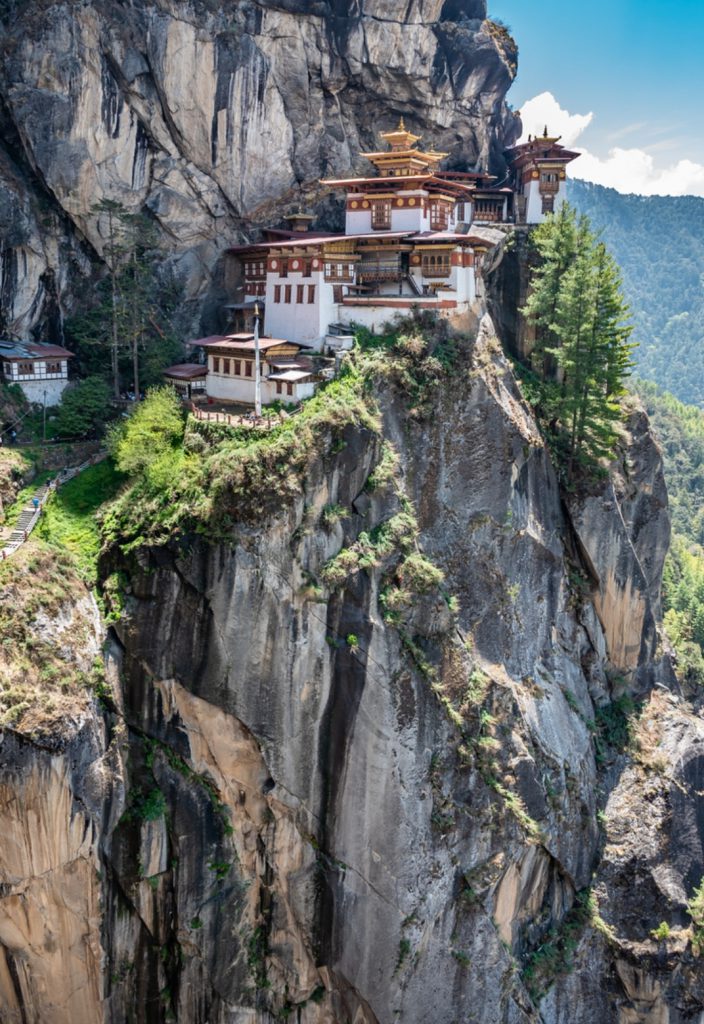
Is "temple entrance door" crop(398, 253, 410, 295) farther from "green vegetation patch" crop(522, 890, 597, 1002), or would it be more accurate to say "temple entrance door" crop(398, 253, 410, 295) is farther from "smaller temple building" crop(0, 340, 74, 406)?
"green vegetation patch" crop(522, 890, 597, 1002)

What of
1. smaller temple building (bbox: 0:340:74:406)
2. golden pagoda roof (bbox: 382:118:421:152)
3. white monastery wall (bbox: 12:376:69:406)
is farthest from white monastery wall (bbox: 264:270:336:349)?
white monastery wall (bbox: 12:376:69:406)

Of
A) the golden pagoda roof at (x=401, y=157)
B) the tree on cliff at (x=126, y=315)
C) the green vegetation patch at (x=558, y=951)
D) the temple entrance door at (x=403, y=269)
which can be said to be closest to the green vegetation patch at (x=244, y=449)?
the temple entrance door at (x=403, y=269)

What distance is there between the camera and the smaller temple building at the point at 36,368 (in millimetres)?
39625

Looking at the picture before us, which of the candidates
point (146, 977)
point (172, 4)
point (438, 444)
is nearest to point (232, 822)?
point (146, 977)

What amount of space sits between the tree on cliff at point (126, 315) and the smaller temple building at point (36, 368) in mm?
1689

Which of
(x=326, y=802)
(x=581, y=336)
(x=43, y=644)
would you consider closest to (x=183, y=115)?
(x=581, y=336)

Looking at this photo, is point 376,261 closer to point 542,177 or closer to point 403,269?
point 403,269

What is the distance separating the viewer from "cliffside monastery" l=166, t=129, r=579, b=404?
3872 centimetres

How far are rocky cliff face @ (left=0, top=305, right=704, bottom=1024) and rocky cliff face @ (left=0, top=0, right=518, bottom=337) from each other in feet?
57.4

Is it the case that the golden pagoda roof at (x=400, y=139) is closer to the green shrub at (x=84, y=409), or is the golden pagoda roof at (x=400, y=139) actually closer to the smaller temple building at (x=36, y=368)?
the green shrub at (x=84, y=409)

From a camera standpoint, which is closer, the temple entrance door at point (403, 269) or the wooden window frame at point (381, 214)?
the temple entrance door at point (403, 269)

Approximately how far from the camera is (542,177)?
2106 inches

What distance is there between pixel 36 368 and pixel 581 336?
79.5ft

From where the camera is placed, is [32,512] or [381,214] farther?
[381,214]
